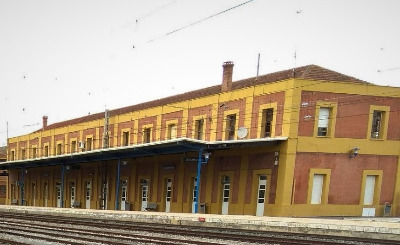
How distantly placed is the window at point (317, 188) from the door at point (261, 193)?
2404 millimetres

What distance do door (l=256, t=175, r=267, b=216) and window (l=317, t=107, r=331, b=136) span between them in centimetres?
366

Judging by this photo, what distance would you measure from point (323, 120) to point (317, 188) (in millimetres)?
3425

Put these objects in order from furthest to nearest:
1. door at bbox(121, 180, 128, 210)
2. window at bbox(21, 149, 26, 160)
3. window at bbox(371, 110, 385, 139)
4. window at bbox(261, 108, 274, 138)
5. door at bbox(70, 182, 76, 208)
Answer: window at bbox(21, 149, 26, 160) → door at bbox(70, 182, 76, 208) → door at bbox(121, 180, 128, 210) → window at bbox(261, 108, 274, 138) → window at bbox(371, 110, 385, 139)

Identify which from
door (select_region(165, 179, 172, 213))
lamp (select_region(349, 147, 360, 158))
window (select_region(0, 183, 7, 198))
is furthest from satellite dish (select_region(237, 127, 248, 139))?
window (select_region(0, 183, 7, 198))

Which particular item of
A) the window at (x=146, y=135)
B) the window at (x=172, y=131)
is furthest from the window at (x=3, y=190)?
the window at (x=172, y=131)

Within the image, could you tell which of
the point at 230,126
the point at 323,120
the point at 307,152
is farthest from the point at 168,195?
the point at 323,120

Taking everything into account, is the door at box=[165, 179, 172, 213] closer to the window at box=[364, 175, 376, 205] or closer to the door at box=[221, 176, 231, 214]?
the door at box=[221, 176, 231, 214]

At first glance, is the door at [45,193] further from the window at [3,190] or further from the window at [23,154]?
the window at [3,190]

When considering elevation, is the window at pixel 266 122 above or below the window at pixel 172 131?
above

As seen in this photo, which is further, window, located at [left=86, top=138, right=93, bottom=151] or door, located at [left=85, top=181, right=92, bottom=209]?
window, located at [left=86, top=138, right=93, bottom=151]

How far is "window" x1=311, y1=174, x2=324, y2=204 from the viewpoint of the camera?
18.9 m

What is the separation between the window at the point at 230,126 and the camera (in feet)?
72.1

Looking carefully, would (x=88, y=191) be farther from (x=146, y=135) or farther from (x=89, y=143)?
(x=146, y=135)

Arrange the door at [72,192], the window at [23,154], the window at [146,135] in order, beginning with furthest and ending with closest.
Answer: the window at [23,154] < the door at [72,192] < the window at [146,135]
